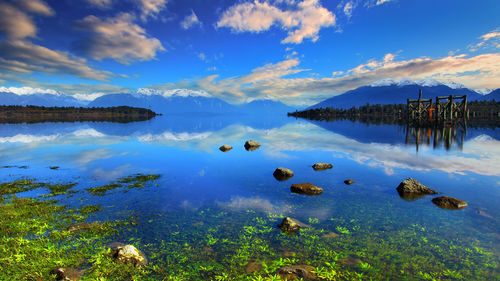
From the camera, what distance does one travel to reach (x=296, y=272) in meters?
8.02

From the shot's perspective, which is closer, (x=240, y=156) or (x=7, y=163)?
(x=7, y=163)

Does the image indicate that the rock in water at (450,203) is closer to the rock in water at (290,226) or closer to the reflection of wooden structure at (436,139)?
the rock in water at (290,226)

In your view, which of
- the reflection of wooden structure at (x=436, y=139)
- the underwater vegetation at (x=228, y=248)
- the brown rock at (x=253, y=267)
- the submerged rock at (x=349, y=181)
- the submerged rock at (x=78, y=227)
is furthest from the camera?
the reflection of wooden structure at (x=436, y=139)

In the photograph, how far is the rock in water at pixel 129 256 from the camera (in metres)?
8.45

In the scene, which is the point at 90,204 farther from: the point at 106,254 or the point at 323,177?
the point at 323,177

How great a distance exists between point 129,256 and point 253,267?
489 cm

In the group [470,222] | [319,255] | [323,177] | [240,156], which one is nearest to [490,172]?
[470,222]

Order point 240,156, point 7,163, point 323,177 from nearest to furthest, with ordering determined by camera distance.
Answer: point 323,177 → point 7,163 → point 240,156

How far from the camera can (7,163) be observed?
2784 centimetres

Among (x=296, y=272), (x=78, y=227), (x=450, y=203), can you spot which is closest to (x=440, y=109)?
(x=450, y=203)

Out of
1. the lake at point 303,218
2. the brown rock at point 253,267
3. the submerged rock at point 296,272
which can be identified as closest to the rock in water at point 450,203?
the lake at point 303,218

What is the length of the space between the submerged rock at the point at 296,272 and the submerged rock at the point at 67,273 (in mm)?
7157

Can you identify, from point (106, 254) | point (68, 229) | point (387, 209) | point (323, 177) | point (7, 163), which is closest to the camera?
point (106, 254)

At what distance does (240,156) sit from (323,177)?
46.6ft
